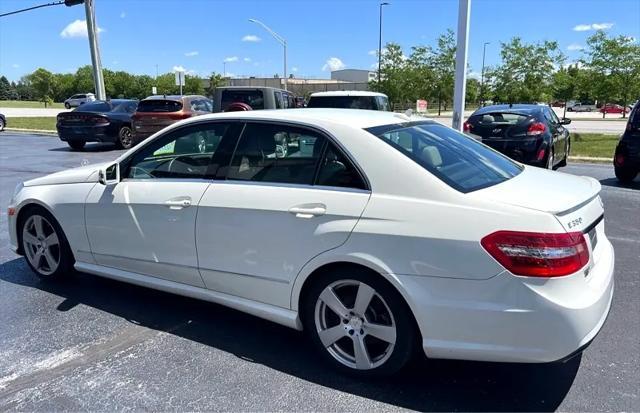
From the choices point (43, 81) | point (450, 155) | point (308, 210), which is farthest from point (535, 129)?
point (43, 81)

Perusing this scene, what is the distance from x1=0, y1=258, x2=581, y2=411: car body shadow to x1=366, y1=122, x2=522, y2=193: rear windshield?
1123 mm

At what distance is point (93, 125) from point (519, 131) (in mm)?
12519

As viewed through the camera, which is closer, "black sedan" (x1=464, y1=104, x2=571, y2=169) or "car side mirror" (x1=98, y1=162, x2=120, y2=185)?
"car side mirror" (x1=98, y1=162, x2=120, y2=185)

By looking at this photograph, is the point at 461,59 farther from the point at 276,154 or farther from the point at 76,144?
the point at 76,144

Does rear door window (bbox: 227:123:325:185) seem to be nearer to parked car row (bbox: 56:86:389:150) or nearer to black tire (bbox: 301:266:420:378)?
black tire (bbox: 301:266:420:378)

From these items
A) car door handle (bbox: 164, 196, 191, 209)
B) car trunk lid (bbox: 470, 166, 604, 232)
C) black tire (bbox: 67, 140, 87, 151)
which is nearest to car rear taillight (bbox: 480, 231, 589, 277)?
car trunk lid (bbox: 470, 166, 604, 232)

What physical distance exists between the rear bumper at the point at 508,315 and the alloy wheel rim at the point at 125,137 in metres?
15.7

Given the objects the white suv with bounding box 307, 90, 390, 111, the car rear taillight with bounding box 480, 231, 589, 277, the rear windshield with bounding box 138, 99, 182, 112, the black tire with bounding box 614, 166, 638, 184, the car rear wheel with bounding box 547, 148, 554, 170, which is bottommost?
the black tire with bounding box 614, 166, 638, 184

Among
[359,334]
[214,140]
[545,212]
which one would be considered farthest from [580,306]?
[214,140]

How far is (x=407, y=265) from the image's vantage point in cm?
275

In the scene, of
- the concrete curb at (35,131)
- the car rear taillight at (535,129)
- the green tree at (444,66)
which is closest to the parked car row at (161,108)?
the car rear taillight at (535,129)

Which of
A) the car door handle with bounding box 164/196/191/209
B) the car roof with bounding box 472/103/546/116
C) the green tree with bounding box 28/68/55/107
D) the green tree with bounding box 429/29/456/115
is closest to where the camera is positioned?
the car door handle with bounding box 164/196/191/209

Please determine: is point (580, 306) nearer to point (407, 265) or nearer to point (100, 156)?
point (407, 265)

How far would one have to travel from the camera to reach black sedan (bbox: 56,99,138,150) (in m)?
16.1
